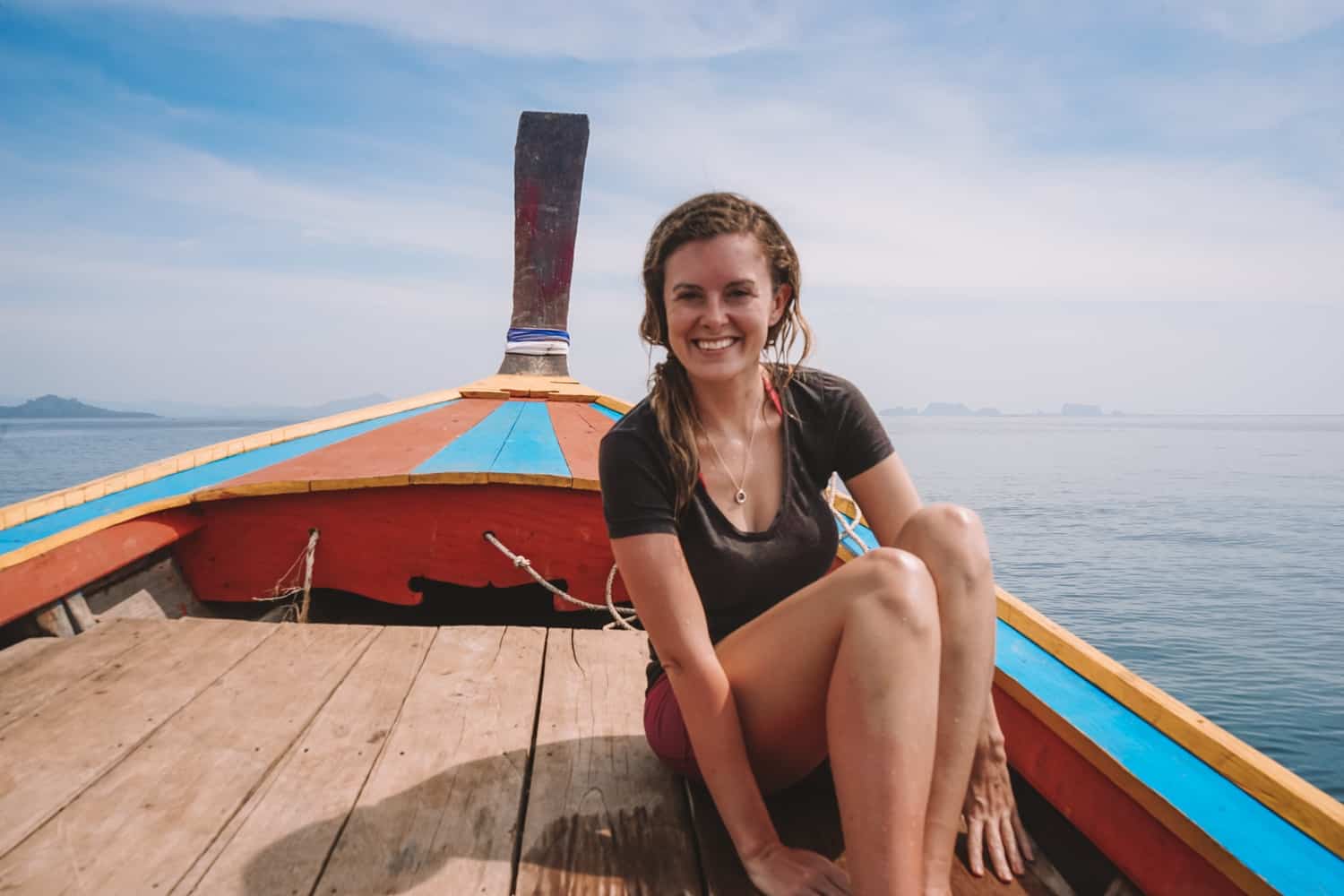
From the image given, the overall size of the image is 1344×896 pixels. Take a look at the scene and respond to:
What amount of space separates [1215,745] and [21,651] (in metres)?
2.59

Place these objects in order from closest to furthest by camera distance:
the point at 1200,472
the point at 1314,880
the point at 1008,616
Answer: the point at 1314,880
the point at 1008,616
the point at 1200,472

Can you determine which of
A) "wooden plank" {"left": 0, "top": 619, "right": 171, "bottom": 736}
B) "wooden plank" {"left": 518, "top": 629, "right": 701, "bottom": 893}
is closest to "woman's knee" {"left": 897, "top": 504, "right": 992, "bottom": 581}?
"wooden plank" {"left": 518, "top": 629, "right": 701, "bottom": 893}

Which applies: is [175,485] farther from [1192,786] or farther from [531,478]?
[1192,786]

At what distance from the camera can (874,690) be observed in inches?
40.1

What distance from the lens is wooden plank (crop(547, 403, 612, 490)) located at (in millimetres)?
2561

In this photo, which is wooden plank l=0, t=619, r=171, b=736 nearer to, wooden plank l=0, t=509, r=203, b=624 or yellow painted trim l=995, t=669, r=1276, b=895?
wooden plank l=0, t=509, r=203, b=624

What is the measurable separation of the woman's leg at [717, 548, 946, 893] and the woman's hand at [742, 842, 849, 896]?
0.11 meters

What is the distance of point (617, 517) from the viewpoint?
123 centimetres

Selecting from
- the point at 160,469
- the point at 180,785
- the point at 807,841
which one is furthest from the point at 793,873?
the point at 160,469

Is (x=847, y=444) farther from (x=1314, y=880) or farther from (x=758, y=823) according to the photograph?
(x=1314, y=880)

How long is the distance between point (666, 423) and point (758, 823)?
0.66m

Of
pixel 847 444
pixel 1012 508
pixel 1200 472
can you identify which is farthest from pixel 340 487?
pixel 1200 472

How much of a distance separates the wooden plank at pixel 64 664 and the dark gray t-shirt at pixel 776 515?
1.40m

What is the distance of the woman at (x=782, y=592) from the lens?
3.37 feet
